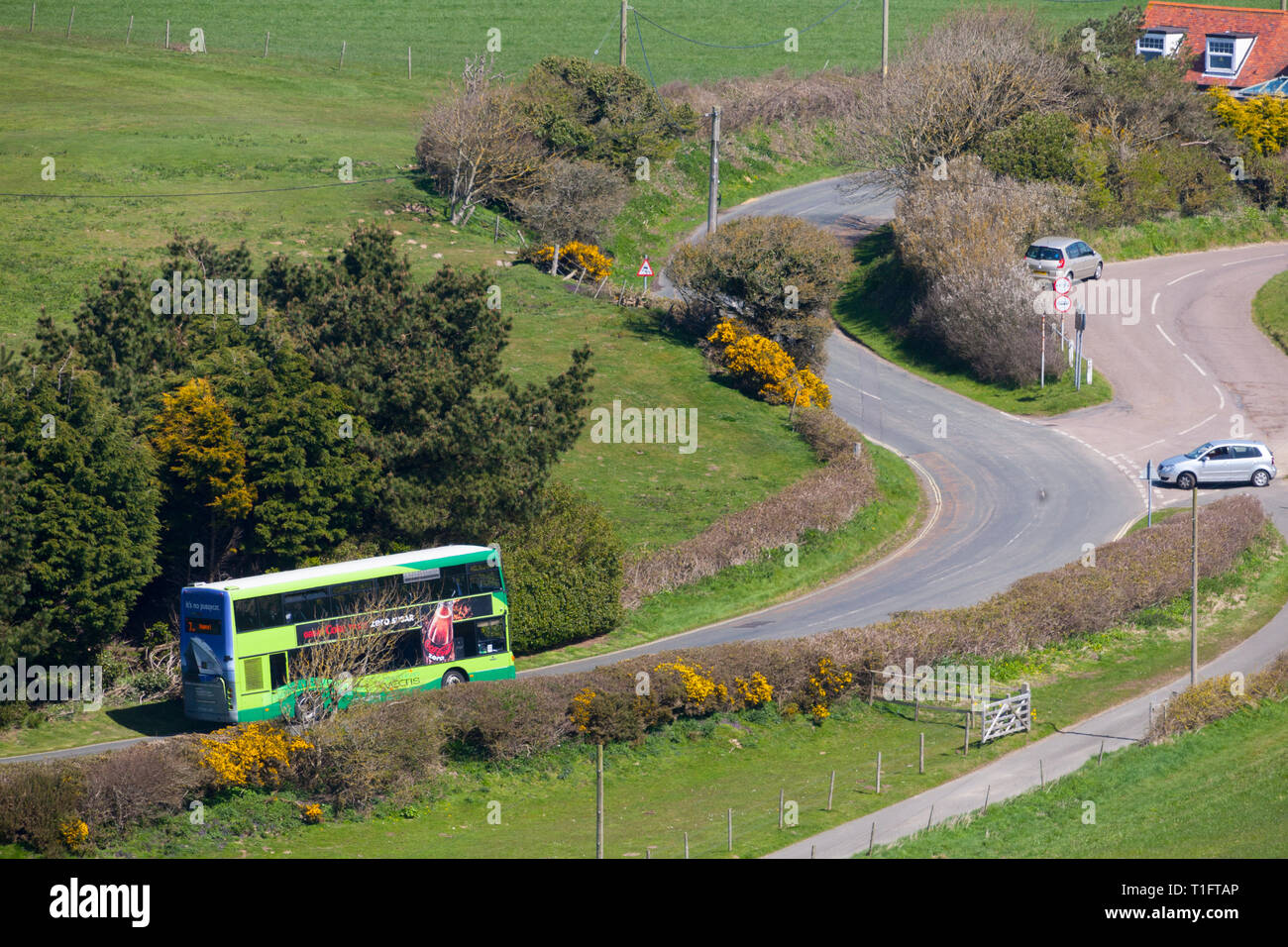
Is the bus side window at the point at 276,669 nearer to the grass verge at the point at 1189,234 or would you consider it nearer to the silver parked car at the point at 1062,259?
the silver parked car at the point at 1062,259

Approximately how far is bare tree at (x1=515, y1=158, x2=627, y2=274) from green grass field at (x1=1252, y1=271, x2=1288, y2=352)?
34.9 m

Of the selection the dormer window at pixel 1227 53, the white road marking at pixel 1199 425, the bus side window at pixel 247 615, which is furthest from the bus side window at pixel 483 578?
the dormer window at pixel 1227 53

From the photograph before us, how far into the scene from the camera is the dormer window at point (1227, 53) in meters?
103

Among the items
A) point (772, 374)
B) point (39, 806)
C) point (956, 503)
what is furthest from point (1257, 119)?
point (39, 806)

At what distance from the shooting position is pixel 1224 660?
149 ft

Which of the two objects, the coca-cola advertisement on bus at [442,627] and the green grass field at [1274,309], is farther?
the green grass field at [1274,309]

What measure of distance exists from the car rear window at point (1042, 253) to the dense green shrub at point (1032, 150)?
701 cm

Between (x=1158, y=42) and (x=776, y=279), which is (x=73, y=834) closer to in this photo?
(x=776, y=279)

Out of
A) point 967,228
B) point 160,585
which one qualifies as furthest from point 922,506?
point 160,585

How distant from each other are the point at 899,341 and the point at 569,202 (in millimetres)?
20014

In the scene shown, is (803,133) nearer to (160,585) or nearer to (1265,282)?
(1265,282)

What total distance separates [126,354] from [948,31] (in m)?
59.3
